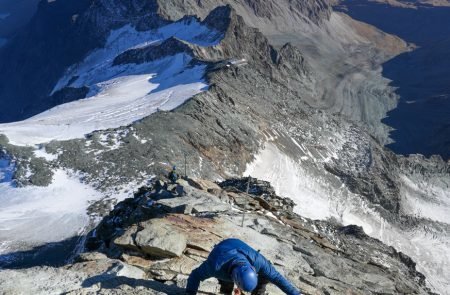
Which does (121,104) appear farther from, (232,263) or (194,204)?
(232,263)

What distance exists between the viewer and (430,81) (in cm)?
13862

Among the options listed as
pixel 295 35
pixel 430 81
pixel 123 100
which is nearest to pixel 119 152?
pixel 123 100

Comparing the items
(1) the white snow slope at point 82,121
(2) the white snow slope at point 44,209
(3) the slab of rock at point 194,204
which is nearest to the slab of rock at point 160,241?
(3) the slab of rock at point 194,204

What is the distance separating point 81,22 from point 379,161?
91.1 m

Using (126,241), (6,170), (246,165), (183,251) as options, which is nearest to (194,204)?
(183,251)

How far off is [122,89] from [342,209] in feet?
109

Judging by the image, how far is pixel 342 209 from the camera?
48.2 metres

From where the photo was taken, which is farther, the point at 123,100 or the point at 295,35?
the point at 295,35

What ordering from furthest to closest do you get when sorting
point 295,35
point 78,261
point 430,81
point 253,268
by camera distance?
1. point 295,35
2. point 430,81
3. point 78,261
4. point 253,268

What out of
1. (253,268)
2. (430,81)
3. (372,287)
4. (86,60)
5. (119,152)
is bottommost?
(430,81)

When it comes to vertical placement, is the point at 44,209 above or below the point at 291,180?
above

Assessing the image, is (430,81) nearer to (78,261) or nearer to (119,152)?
(119,152)

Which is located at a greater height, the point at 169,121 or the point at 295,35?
the point at 169,121

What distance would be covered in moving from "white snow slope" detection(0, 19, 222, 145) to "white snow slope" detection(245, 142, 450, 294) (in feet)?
38.0
